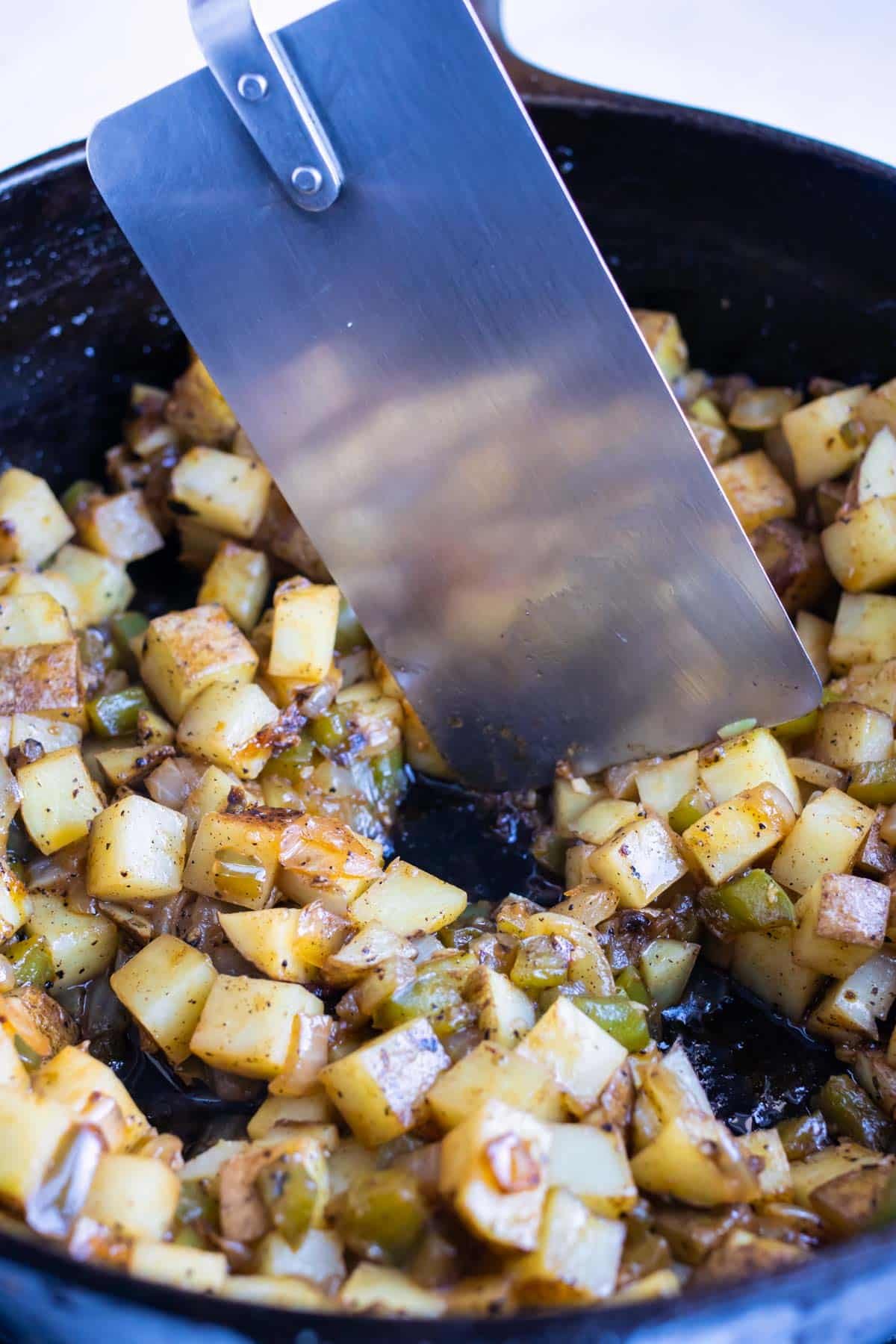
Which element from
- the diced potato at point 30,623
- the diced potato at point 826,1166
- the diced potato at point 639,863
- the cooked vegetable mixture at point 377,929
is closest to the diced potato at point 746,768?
the cooked vegetable mixture at point 377,929

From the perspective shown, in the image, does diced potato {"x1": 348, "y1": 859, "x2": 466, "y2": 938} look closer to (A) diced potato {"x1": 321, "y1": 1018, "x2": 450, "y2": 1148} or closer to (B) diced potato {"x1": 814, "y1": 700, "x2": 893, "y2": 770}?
(A) diced potato {"x1": 321, "y1": 1018, "x2": 450, "y2": 1148}

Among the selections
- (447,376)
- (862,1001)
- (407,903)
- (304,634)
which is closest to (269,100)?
(447,376)

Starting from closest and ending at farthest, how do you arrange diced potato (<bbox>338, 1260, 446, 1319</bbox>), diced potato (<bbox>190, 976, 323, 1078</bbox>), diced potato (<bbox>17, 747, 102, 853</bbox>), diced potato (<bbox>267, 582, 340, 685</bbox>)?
1. diced potato (<bbox>338, 1260, 446, 1319</bbox>)
2. diced potato (<bbox>190, 976, 323, 1078</bbox>)
3. diced potato (<bbox>17, 747, 102, 853</bbox>)
4. diced potato (<bbox>267, 582, 340, 685</bbox>)

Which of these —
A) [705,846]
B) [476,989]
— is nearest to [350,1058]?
[476,989]

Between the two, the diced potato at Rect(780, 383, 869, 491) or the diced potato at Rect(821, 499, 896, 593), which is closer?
the diced potato at Rect(821, 499, 896, 593)

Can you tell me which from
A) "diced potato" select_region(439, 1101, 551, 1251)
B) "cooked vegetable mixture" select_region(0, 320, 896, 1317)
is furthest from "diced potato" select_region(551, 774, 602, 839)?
"diced potato" select_region(439, 1101, 551, 1251)

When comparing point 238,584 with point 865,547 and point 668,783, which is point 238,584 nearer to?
point 668,783
